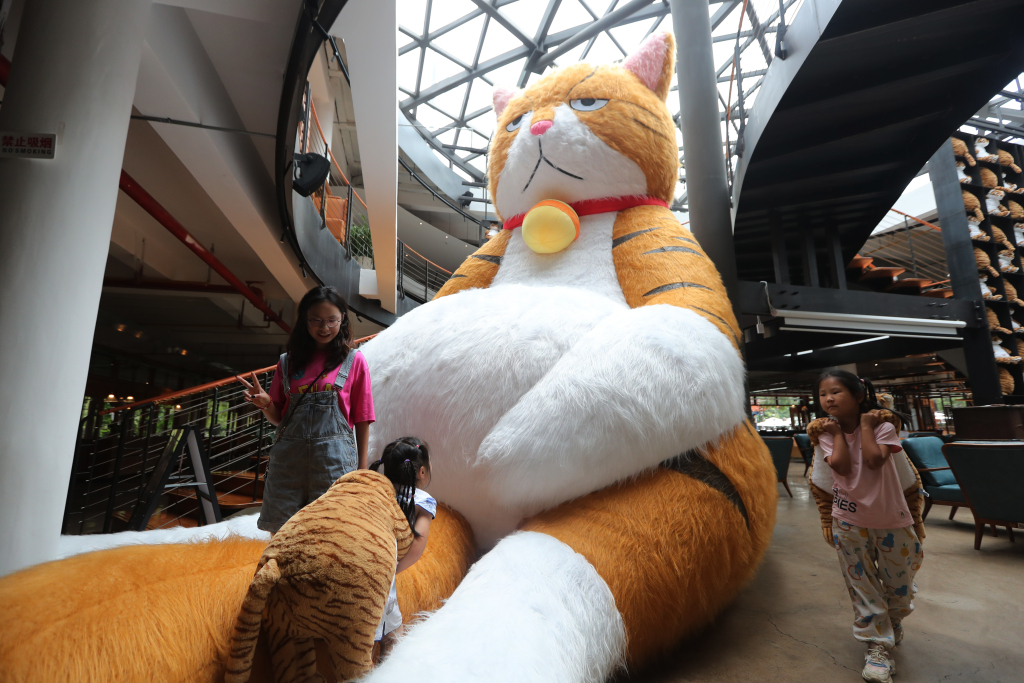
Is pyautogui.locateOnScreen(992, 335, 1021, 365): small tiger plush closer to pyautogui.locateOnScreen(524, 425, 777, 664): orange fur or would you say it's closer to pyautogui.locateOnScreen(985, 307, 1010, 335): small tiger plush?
pyautogui.locateOnScreen(985, 307, 1010, 335): small tiger plush

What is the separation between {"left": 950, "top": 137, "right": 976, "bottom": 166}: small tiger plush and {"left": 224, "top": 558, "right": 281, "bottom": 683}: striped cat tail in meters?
8.54

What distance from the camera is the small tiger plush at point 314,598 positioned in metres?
0.82

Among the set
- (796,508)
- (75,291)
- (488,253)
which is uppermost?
(488,253)

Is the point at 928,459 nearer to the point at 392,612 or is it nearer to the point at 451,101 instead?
the point at 392,612

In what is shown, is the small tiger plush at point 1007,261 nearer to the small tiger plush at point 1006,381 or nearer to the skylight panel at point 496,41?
the small tiger plush at point 1006,381

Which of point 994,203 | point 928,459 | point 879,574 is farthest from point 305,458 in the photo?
point 994,203

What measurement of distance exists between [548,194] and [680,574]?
63.7 inches

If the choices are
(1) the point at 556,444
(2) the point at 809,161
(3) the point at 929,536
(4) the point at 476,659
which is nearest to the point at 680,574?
(1) the point at 556,444

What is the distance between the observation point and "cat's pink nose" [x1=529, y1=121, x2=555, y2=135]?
2168 mm

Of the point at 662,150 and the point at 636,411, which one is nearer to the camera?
the point at 636,411

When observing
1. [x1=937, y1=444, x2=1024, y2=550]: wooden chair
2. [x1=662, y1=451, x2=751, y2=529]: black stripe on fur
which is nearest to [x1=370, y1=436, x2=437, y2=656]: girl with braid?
[x1=662, y1=451, x2=751, y2=529]: black stripe on fur

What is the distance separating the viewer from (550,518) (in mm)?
1378

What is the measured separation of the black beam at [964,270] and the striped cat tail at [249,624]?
7.11m

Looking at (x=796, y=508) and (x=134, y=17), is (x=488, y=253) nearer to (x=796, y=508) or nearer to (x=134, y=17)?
(x=134, y=17)
